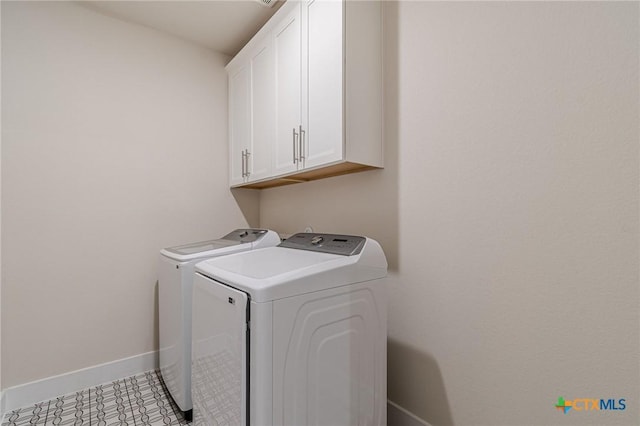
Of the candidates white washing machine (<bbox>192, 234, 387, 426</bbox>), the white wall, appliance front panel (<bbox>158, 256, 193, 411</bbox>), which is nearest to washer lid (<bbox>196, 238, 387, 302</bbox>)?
white washing machine (<bbox>192, 234, 387, 426</bbox>)

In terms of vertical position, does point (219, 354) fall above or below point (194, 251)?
below

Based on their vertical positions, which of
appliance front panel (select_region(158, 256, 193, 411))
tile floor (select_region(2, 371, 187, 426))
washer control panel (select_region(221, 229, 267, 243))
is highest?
washer control panel (select_region(221, 229, 267, 243))

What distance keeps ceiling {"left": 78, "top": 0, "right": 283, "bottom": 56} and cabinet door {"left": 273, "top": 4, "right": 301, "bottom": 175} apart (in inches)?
13.8

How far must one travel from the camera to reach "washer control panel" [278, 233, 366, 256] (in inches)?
51.4

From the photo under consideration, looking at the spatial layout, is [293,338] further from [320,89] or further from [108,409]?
[108,409]

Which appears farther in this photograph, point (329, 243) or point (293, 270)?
point (329, 243)

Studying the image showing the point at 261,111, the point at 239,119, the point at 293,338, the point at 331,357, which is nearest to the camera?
the point at 293,338

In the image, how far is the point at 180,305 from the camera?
1.64 meters

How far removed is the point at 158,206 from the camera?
89.7 inches

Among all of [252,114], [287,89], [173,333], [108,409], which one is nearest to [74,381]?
[108,409]

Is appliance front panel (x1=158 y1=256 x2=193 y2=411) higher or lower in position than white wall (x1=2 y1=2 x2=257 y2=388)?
lower

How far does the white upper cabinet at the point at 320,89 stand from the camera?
1.46 metres

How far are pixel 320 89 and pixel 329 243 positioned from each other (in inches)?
32.8

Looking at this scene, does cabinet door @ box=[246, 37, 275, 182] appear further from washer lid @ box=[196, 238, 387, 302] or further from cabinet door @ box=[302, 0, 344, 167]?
washer lid @ box=[196, 238, 387, 302]
